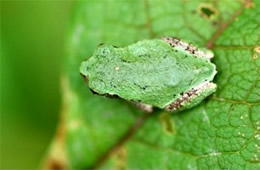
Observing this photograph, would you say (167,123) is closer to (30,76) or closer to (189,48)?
(189,48)

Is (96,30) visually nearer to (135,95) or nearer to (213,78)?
(135,95)

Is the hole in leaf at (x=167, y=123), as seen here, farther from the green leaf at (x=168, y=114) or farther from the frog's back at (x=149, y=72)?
the frog's back at (x=149, y=72)

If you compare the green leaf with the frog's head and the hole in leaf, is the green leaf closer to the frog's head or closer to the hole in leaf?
the hole in leaf

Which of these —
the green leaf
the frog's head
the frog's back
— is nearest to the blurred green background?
the green leaf

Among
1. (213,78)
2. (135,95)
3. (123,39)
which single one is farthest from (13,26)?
(213,78)

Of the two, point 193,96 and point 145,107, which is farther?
point 145,107

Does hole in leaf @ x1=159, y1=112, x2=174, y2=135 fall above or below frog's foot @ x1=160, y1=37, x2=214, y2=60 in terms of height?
below

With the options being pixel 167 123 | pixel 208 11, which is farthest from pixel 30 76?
pixel 208 11
